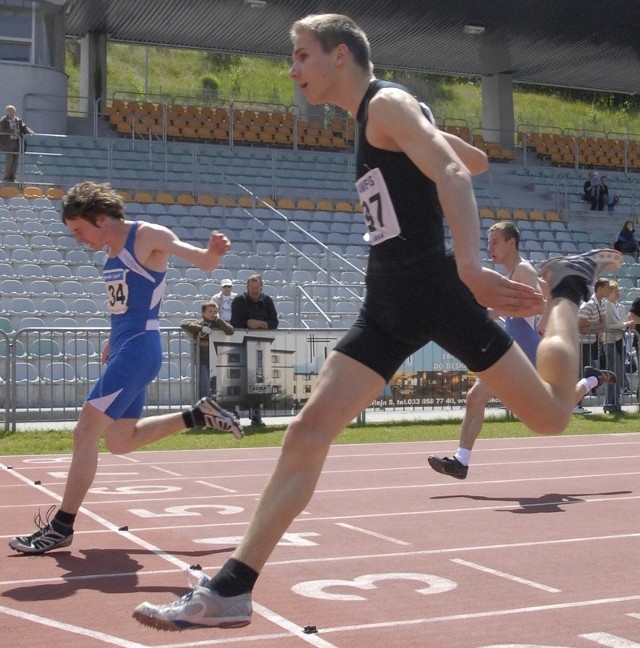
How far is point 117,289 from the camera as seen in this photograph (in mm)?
6582

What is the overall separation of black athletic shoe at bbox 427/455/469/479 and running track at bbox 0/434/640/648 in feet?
0.68

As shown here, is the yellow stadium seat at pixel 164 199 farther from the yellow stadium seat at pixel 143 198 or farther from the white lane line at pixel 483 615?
the white lane line at pixel 483 615

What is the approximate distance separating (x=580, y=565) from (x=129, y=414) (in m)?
2.70

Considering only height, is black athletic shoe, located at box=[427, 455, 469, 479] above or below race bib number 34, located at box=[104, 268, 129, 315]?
below

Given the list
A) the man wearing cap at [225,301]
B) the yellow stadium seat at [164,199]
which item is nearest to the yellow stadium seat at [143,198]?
the yellow stadium seat at [164,199]

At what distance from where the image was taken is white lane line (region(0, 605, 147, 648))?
14.4 feet

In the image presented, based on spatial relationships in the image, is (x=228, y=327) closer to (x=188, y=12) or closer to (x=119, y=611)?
(x=119, y=611)

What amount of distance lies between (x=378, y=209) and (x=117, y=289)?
281cm

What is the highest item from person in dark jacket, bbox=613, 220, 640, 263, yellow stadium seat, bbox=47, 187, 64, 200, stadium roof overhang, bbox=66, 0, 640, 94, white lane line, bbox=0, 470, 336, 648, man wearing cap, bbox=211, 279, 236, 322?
stadium roof overhang, bbox=66, 0, 640, 94

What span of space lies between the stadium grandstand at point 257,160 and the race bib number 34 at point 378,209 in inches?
437

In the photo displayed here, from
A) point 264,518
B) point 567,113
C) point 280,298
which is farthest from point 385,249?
point 567,113

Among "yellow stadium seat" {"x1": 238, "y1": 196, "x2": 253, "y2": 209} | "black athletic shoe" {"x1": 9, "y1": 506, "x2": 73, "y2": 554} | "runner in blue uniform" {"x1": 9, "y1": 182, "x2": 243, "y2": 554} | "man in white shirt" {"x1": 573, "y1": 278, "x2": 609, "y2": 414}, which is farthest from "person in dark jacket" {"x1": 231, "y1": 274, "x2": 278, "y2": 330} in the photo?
"yellow stadium seat" {"x1": 238, "y1": 196, "x2": 253, "y2": 209}

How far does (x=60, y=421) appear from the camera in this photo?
49.4 ft

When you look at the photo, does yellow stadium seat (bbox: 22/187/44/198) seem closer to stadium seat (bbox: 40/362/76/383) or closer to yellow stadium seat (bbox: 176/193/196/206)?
yellow stadium seat (bbox: 176/193/196/206)
